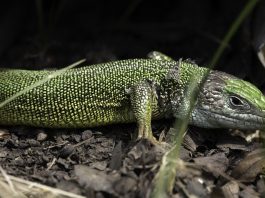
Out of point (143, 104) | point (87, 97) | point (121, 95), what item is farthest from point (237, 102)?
point (87, 97)

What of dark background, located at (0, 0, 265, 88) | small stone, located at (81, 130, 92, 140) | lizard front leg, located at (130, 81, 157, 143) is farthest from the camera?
dark background, located at (0, 0, 265, 88)

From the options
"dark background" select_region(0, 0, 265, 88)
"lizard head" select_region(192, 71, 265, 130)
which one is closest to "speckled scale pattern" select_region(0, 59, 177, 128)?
"lizard head" select_region(192, 71, 265, 130)

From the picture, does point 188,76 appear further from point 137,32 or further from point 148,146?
point 137,32

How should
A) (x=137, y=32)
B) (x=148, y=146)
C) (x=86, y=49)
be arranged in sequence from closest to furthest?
(x=148, y=146)
(x=86, y=49)
(x=137, y=32)

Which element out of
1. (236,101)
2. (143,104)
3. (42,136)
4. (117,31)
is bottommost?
(42,136)

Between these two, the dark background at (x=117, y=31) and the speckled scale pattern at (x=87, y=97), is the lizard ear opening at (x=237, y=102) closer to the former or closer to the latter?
the speckled scale pattern at (x=87, y=97)

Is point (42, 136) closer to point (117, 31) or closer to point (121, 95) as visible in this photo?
point (121, 95)

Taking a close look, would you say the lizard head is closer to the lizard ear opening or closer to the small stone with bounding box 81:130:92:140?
the lizard ear opening

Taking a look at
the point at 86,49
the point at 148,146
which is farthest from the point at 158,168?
the point at 86,49
